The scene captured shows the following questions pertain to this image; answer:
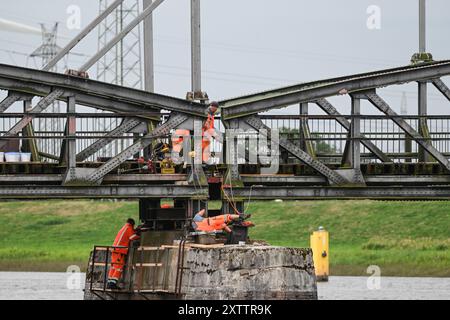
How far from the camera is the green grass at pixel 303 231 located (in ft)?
301

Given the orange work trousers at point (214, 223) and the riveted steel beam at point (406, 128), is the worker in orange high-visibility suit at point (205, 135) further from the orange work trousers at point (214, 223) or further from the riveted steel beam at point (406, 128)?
the riveted steel beam at point (406, 128)

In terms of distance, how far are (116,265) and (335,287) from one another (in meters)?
28.4

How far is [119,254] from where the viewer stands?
54781 mm

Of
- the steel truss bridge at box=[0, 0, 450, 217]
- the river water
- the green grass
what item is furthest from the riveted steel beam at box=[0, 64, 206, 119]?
the green grass

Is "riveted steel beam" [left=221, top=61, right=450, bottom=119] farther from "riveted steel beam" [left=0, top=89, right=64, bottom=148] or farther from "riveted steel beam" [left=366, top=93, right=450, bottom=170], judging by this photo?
"riveted steel beam" [left=0, top=89, right=64, bottom=148]

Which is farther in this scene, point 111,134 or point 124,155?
point 111,134

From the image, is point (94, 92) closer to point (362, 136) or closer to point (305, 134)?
point (305, 134)

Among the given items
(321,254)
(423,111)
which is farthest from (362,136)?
(321,254)

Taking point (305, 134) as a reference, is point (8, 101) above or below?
above

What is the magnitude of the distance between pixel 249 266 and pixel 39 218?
61.6 metres

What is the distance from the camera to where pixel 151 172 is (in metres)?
56.0

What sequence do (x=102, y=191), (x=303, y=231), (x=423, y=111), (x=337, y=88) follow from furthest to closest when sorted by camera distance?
(x=303, y=231)
(x=423, y=111)
(x=337, y=88)
(x=102, y=191)
